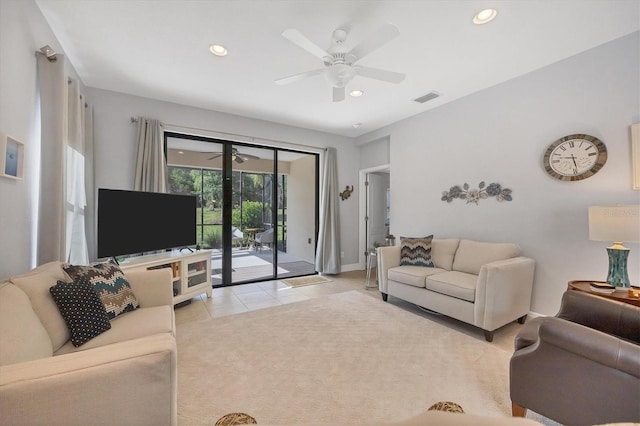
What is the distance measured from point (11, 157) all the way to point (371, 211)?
196 inches

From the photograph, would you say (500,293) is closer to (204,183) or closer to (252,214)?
(252,214)

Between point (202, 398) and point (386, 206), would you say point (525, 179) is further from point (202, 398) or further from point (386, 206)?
point (202, 398)

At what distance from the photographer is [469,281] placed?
273 centimetres

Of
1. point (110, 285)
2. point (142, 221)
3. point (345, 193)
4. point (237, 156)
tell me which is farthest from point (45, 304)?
point (345, 193)

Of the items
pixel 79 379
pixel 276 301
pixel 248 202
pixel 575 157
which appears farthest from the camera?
pixel 248 202

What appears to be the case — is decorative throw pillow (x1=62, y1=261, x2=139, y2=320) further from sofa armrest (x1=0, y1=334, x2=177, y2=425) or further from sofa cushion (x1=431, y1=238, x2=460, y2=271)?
sofa cushion (x1=431, y1=238, x2=460, y2=271)

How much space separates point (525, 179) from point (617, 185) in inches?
28.3

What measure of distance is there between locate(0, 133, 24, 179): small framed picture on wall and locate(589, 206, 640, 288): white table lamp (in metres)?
4.17

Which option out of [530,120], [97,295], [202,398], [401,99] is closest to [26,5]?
[97,295]

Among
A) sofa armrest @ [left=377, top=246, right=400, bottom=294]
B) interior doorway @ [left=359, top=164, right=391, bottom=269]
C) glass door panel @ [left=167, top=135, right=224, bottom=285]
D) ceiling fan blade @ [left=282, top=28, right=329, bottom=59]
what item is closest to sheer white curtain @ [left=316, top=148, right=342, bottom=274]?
interior doorway @ [left=359, top=164, right=391, bottom=269]

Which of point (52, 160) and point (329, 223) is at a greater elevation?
point (52, 160)

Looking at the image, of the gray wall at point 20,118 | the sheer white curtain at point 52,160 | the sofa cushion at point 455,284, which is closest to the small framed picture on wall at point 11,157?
the gray wall at point 20,118

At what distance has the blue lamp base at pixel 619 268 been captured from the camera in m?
2.07

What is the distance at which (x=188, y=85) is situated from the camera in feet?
10.6
